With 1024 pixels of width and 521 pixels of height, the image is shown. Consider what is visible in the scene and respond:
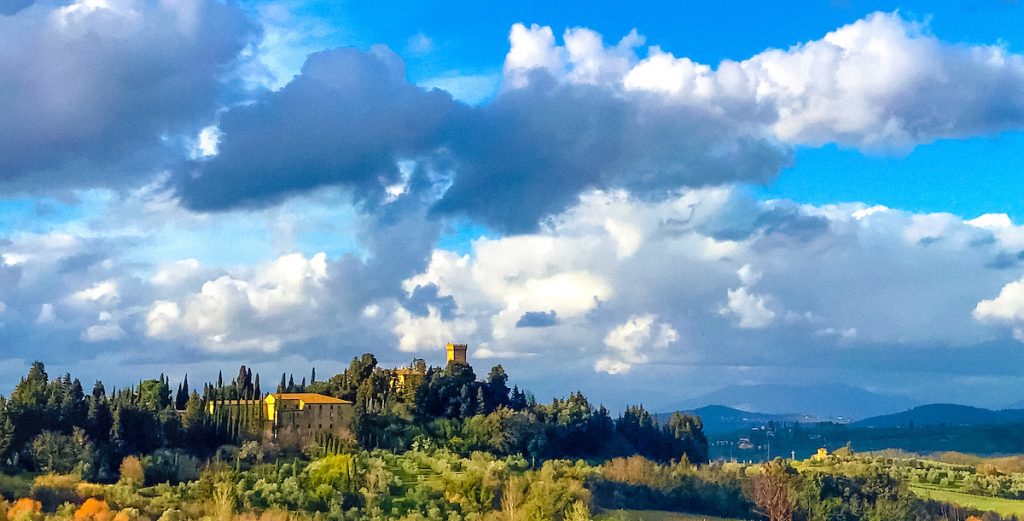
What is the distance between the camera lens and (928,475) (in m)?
116

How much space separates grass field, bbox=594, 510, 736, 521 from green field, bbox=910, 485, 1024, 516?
29681mm

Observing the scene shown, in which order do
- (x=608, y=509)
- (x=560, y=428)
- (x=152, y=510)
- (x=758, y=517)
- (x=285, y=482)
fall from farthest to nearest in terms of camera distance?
1. (x=560, y=428)
2. (x=758, y=517)
3. (x=608, y=509)
4. (x=285, y=482)
5. (x=152, y=510)

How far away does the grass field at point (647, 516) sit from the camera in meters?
73.2

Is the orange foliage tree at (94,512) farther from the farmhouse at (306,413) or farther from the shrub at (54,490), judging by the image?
the farmhouse at (306,413)

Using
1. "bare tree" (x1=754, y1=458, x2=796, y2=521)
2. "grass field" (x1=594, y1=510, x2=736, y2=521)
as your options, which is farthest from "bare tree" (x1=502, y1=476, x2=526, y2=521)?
"bare tree" (x1=754, y1=458, x2=796, y2=521)

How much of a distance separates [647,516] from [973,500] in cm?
4256

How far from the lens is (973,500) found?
10281 cm

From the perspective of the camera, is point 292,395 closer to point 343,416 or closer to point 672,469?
point 343,416

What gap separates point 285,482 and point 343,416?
77.6 feet

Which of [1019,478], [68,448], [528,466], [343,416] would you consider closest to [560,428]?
[528,466]

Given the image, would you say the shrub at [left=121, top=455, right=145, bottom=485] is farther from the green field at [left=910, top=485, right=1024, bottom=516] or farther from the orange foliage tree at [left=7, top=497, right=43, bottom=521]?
the green field at [left=910, top=485, right=1024, bottom=516]

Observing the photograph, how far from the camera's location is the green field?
96.6 metres

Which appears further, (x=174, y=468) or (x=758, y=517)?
(x=758, y=517)

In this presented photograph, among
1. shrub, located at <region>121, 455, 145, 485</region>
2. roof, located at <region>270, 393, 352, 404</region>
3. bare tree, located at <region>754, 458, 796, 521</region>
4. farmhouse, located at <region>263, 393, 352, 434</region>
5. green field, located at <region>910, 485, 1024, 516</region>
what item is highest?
roof, located at <region>270, 393, 352, 404</region>
